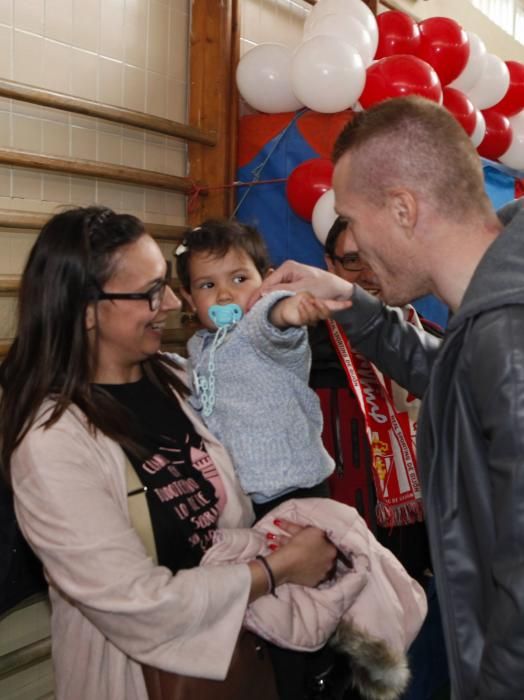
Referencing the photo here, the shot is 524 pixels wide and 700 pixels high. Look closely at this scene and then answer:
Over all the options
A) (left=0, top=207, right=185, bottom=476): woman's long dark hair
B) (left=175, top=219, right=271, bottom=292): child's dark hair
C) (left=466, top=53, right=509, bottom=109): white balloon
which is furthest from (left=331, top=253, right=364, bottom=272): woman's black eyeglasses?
(left=466, top=53, right=509, bottom=109): white balloon

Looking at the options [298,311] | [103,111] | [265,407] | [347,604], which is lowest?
[347,604]

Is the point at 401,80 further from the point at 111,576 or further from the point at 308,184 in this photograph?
the point at 111,576

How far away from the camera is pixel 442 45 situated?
11.6 feet

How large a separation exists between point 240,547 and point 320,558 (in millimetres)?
182

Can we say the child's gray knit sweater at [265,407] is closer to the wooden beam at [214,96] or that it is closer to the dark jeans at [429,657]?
the dark jeans at [429,657]

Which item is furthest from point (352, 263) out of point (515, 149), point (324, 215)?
point (515, 149)

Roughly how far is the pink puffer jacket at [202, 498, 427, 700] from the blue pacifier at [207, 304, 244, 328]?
1.64ft

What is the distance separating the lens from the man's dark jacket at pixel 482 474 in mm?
1114

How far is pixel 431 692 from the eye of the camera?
323 cm

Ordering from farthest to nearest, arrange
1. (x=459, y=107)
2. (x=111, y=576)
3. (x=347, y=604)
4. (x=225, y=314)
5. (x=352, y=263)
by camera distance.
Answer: (x=459, y=107)
(x=352, y=263)
(x=225, y=314)
(x=347, y=604)
(x=111, y=576)

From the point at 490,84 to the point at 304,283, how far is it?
99.4 inches

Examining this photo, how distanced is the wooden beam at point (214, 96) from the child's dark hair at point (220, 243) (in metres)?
1.30

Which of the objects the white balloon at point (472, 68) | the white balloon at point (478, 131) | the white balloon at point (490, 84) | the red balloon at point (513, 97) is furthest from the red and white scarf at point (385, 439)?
the red balloon at point (513, 97)

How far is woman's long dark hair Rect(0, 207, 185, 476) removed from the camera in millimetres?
1596
